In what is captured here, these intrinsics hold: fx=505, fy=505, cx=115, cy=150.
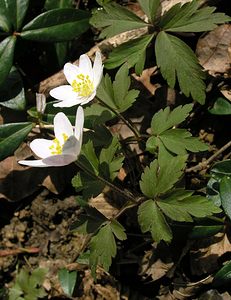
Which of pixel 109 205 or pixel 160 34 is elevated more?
pixel 160 34

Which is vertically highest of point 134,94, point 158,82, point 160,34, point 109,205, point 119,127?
point 160,34

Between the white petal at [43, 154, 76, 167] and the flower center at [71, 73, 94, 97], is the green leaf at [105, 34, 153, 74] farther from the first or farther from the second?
the white petal at [43, 154, 76, 167]

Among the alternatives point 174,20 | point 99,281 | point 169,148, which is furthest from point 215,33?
point 99,281

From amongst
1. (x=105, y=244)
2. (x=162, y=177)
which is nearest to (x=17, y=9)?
(x=162, y=177)

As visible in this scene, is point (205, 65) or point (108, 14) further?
point (205, 65)

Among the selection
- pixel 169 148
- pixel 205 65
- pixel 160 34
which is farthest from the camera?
pixel 205 65

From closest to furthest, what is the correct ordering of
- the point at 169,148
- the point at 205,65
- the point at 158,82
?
the point at 169,148 → the point at 205,65 → the point at 158,82

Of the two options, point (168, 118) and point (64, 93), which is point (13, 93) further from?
point (168, 118)

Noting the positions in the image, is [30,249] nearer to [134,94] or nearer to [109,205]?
[109,205]
